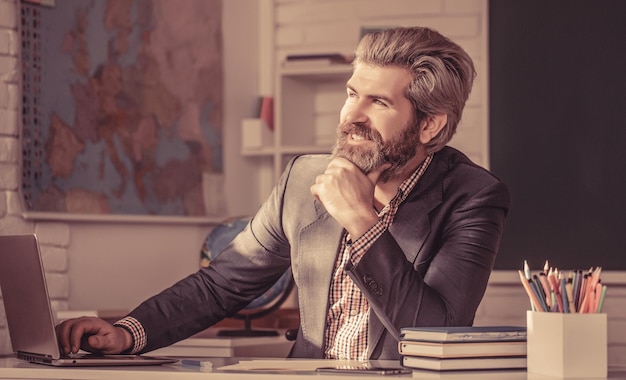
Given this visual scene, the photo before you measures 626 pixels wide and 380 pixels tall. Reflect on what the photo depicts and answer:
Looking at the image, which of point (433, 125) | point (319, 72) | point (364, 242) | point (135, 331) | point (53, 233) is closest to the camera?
point (364, 242)

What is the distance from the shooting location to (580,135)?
3.53 m

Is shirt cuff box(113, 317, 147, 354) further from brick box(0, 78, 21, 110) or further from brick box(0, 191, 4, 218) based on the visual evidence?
brick box(0, 78, 21, 110)

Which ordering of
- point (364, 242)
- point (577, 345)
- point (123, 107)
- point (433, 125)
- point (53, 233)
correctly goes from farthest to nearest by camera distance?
point (123, 107) → point (53, 233) → point (433, 125) → point (364, 242) → point (577, 345)

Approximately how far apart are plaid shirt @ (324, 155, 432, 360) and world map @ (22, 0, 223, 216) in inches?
42.1

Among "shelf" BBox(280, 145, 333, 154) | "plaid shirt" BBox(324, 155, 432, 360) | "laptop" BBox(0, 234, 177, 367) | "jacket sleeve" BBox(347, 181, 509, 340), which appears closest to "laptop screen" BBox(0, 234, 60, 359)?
"laptop" BBox(0, 234, 177, 367)

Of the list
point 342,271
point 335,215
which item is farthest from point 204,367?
point 342,271

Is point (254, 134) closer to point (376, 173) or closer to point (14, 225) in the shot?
point (14, 225)

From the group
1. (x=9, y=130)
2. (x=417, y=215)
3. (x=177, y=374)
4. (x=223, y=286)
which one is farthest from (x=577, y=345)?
(x=9, y=130)

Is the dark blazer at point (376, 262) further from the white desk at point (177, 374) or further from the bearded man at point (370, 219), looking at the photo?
the white desk at point (177, 374)

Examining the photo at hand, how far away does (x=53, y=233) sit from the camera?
10.1ft

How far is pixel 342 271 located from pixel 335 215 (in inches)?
11.6

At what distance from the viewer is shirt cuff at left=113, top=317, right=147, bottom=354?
2053 millimetres

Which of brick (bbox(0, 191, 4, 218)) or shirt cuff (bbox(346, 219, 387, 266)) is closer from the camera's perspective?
shirt cuff (bbox(346, 219, 387, 266))

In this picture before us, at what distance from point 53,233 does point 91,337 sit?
1185mm
